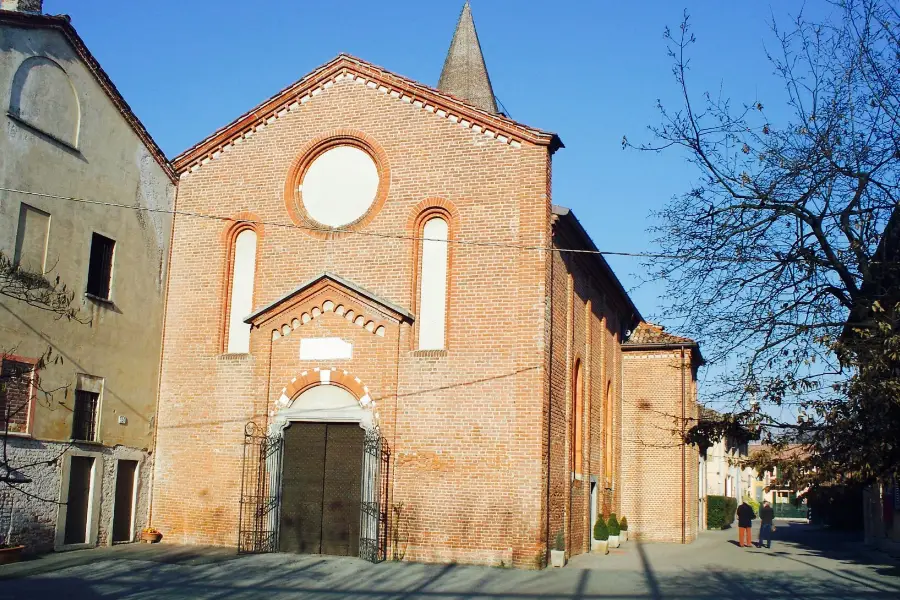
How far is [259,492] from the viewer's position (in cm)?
1811

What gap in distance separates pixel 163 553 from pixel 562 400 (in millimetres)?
8888

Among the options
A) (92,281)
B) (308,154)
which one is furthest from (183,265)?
(308,154)

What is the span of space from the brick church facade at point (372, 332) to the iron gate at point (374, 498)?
1.9 inches

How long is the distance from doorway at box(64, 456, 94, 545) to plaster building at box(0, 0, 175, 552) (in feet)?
0.09

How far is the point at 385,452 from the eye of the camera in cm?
1750

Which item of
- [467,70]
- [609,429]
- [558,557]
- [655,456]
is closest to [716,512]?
[655,456]

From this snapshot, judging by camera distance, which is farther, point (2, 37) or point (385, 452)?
point (385, 452)

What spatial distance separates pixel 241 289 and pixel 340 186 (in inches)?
128

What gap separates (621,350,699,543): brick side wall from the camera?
2672cm

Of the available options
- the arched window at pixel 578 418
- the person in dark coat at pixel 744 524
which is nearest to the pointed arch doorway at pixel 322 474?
the arched window at pixel 578 418

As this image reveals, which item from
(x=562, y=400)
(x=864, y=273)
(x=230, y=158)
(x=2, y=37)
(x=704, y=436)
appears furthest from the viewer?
(x=230, y=158)

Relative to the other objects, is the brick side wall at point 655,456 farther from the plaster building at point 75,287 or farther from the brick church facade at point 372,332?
the plaster building at point 75,287

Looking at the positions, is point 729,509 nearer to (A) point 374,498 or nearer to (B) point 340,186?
(A) point 374,498

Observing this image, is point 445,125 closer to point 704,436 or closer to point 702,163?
point 702,163
